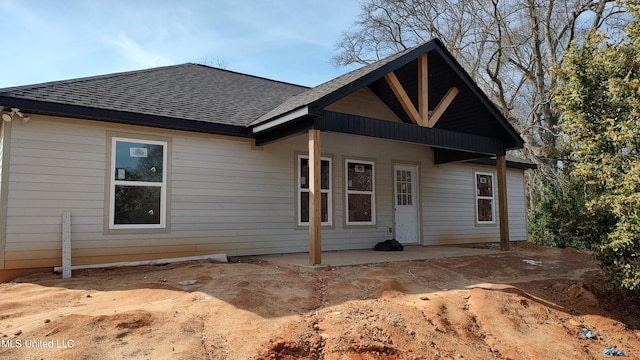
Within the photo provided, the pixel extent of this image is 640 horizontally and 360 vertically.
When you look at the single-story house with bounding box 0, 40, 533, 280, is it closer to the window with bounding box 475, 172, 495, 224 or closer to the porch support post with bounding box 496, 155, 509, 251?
the porch support post with bounding box 496, 155, 509, 251

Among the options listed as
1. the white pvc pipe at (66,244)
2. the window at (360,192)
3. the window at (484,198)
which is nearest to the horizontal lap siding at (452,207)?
the window at (484,198)

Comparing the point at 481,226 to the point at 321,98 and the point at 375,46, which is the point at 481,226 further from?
the point at 375,46

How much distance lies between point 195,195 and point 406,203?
5.51 metres

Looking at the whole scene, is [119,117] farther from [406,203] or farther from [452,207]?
[452,207]

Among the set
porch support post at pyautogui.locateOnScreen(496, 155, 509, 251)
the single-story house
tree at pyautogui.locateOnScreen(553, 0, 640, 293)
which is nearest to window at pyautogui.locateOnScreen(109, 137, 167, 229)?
the single-story house

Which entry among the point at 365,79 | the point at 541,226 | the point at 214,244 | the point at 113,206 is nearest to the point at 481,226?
the point at 541,226

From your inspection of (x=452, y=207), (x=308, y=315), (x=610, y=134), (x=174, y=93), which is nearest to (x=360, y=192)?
(x=452, y=207)

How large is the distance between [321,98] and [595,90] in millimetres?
3981

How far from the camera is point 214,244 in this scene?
771cm

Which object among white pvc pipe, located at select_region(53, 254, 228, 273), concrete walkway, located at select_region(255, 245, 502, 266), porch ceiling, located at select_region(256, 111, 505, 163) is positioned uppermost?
porch ceiling, located at select_region(256, 111, 505, 163)

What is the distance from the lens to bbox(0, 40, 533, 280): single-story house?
627 centimetres

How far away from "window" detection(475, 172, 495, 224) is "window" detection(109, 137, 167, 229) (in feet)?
29.6

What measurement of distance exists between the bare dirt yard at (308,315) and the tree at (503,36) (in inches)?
480

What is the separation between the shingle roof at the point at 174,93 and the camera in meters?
6.61
